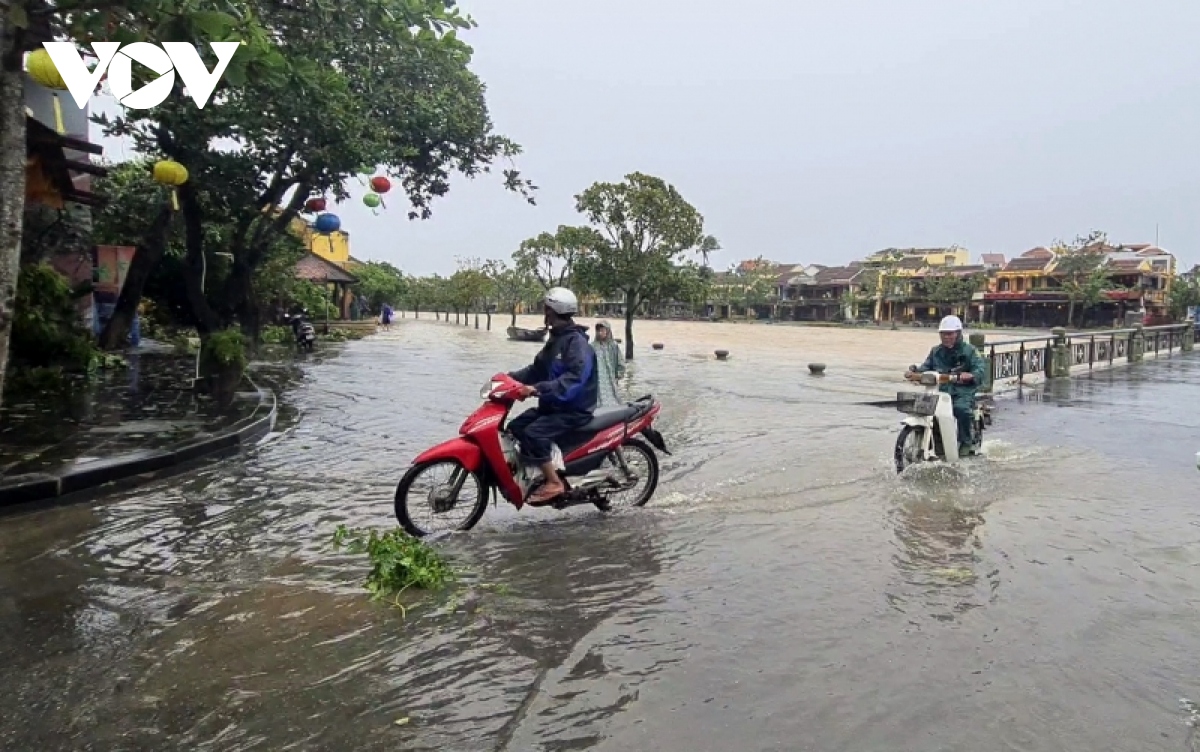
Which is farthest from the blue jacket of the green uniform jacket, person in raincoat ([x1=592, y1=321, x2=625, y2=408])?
the green uniform jacket

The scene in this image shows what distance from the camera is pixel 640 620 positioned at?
4.26 metres

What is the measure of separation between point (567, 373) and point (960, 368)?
4659 mm

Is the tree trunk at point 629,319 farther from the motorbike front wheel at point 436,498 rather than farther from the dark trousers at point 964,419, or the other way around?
the motorbike front wheel at point 436,498

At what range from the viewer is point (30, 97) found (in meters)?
13.4

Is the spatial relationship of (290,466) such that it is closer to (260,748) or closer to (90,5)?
(90,5)

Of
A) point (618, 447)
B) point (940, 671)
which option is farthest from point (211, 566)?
point (940, 671)

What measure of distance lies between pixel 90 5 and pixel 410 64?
13103 mm

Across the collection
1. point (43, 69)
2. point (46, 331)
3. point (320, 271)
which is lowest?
point (46, 331)

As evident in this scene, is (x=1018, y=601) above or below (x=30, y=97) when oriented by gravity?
below

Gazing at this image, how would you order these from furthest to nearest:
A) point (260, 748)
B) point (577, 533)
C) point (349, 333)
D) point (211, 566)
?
point (349, 333) < point (577, 533) < point (211, 566) < point (260, 748)

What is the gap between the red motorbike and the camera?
5605 mm

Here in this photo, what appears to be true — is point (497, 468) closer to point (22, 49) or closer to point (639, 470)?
point (639, 470)

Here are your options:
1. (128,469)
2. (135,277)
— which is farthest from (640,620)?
(135,277)

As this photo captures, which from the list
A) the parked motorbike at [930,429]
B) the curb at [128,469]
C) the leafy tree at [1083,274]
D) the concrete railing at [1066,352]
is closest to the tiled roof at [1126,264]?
the leafy tree at [1083,274]
